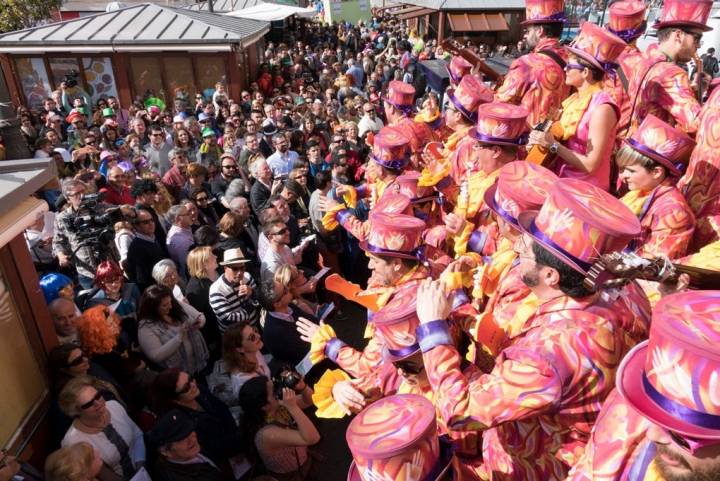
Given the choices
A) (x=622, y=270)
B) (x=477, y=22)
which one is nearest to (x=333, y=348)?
(x=622, y=270)

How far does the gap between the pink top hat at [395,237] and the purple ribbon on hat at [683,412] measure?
1.77 metres

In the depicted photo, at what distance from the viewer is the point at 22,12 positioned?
1125 inches

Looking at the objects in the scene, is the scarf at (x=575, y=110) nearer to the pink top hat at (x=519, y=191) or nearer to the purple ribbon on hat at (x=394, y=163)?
the pink top hat at (x=519, y=191)

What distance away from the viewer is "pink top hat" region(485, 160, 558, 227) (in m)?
2.46

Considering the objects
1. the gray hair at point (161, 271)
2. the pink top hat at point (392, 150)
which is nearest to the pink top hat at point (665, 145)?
the pink top hat at point (392, 150)

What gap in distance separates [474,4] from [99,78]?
16.0 m

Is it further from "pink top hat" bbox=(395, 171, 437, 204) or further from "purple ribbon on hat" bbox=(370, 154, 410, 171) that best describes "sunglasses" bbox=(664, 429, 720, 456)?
"purple ribbon on hat" bbox=(370, 154, 410, 171)

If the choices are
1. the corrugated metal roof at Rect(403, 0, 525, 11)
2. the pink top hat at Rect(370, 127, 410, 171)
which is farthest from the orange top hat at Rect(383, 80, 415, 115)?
the corrugated metal roof at Rect(403, 0, 525, 11)

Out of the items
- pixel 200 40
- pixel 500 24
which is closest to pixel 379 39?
pixel 500 24

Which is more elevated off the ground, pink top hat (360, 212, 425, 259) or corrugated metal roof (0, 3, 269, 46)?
corrugated metal roof (0, 3, 269, 46)

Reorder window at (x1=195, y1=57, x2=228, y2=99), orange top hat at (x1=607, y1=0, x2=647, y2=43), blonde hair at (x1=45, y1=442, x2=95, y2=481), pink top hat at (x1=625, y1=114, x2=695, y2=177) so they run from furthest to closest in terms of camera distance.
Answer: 1. window at (x1=195, y1=57, x2=228, y2=99)
2. orange top hat at (x1=607, y1=0, x2=647, y2=43)
3. pink top hat at (x1=625, y1=114, x2=695, y2=177)
4. blonde hair at (x1=45, y1=442, x2=95, y2=481)

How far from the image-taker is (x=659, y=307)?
54.1 inches

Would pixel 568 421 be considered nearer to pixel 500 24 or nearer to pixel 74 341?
pixel 74 341

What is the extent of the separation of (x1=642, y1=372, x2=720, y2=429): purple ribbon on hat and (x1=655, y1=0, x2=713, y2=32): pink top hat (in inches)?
135
